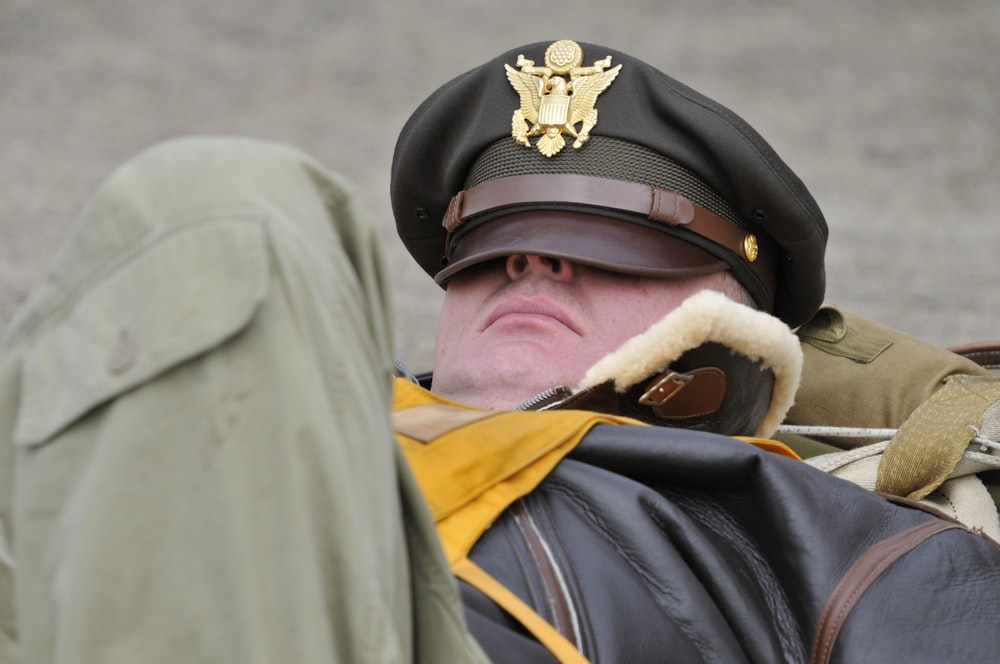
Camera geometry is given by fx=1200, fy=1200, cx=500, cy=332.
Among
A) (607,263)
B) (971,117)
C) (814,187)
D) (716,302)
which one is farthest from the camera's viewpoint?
(971,117)

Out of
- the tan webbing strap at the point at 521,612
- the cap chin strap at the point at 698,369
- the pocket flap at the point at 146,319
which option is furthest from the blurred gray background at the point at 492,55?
the pocket flap at the point at 146,319

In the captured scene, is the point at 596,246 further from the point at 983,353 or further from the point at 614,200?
the point at 983,353

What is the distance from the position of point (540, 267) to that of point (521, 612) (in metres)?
0.67

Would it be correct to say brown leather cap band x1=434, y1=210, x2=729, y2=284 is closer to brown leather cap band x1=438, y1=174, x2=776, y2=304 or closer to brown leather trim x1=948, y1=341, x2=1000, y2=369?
brown leather cap band x1=438, y1=174, x2=776, y2=304

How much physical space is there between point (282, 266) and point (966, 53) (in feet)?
19.7

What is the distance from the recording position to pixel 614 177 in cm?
165

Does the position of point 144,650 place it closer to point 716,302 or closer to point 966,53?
point 716,302

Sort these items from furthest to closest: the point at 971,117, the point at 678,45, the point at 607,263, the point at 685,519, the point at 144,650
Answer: the point at 678,45, the point at 971,117, the point at 607,263, the point at 685,519, the point at 144,650

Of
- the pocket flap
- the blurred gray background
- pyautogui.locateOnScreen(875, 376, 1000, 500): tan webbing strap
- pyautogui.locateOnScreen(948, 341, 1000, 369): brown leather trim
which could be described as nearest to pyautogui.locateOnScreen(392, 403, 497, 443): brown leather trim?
the pocket flap

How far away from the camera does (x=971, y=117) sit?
218 inches

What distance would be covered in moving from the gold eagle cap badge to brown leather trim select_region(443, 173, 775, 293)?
6 centimetres

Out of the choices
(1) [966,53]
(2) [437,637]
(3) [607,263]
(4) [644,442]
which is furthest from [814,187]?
(2) [437,637]

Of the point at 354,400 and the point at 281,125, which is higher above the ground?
the point at 354,400

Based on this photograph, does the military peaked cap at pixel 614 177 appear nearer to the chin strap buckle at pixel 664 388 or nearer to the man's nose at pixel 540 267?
the man's nose at pixel 540 267
